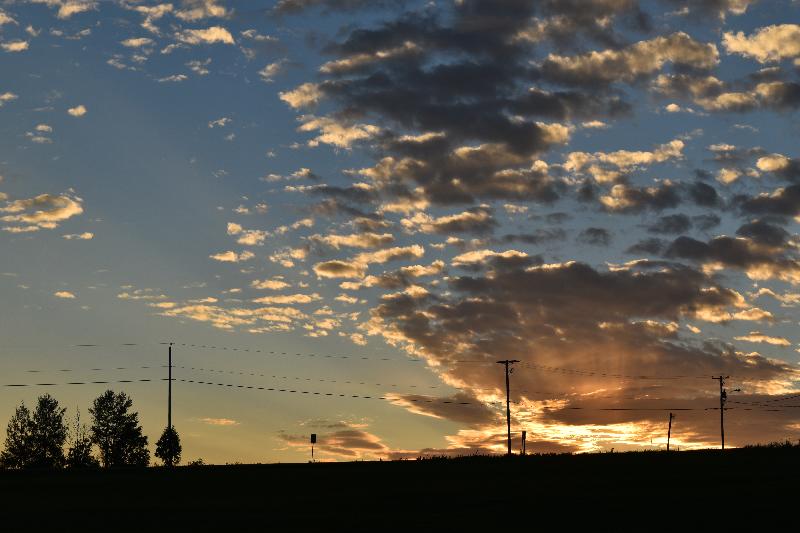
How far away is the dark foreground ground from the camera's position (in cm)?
4306

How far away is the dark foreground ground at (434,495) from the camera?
141ft

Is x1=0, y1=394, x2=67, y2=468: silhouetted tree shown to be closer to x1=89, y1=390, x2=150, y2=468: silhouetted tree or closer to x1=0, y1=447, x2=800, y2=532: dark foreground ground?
x1=89, y1=390, x2=150, y2=468: silhouetted tree

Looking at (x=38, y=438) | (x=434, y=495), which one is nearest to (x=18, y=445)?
(x=38, y=438)

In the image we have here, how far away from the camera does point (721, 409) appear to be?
161250 mm

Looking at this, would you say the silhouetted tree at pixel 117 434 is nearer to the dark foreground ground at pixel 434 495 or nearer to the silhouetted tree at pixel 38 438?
the silhouetted tree at pixel 38 438

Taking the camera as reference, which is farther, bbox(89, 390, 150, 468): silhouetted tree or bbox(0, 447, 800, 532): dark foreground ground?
bbox(89, 390, 150, 468): silhouetted tree

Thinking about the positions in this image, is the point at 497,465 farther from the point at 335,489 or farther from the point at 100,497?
the point at 100,497

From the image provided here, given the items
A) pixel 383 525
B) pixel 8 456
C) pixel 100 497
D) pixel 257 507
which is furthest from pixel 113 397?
Result: pixel 383 525

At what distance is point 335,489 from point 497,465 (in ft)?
56.5

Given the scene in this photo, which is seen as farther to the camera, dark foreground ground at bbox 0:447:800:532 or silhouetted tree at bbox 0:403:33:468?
silhouetted tree at bbox 0:403:33:468

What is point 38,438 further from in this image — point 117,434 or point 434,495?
point 434,495

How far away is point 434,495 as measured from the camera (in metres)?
53.7

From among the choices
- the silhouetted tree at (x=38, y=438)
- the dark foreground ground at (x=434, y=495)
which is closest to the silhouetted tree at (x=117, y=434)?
the silhouetted tree at (x=38, y=438)

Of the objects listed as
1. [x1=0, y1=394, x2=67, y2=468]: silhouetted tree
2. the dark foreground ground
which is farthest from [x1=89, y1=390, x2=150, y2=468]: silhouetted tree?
the dark foreground ground
